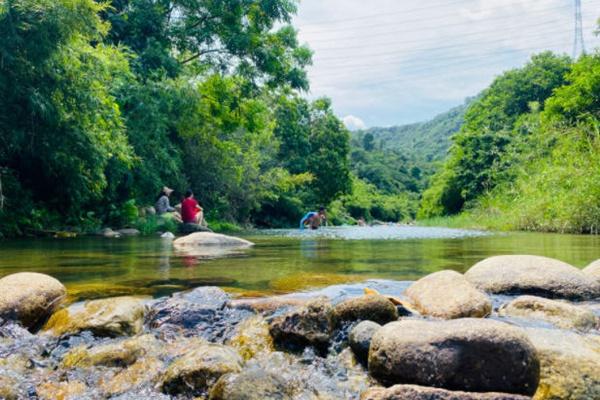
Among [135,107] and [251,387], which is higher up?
[135,107]

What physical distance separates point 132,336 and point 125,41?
17648mm

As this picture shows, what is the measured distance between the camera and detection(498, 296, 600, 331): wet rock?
384cm

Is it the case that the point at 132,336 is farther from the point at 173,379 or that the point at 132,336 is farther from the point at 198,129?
the point at 198,129

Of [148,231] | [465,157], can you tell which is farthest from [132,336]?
[465,157]

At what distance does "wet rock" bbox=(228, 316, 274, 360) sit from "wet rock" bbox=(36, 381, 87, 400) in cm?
101

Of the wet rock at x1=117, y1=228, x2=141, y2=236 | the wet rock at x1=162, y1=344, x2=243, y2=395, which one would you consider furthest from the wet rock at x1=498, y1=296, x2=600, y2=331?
the wet rock at x1=117, y1=228, x2=141, y2=236

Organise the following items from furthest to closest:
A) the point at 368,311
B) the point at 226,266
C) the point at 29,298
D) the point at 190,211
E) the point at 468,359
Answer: the point at 190,211
the point at 226,266
the point at 29,298
the point at 368,311
the point at 468,359

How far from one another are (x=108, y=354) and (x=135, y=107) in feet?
46.6

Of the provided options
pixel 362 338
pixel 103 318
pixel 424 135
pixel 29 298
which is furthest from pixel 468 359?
pixel 424 135

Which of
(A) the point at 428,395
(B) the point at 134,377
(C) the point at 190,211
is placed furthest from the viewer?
(C) the point at 190,211

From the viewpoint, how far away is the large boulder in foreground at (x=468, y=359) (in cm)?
289

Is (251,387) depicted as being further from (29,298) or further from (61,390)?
(29,298)

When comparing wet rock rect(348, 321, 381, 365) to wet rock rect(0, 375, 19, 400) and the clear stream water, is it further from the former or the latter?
wet rock rect(0, 375, 19, 400)

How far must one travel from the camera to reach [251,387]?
281 centimetres
